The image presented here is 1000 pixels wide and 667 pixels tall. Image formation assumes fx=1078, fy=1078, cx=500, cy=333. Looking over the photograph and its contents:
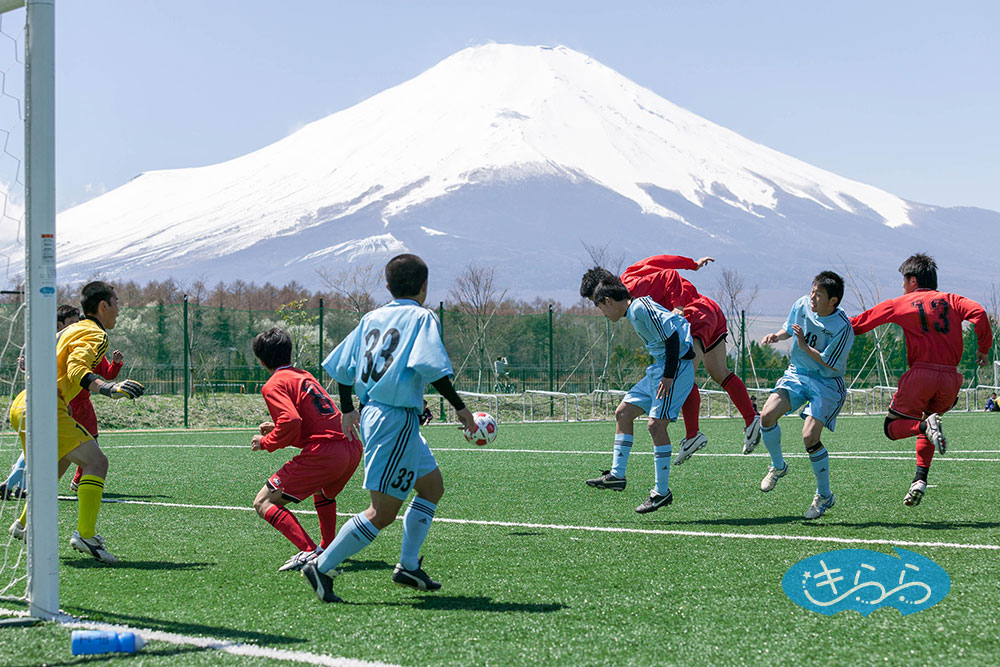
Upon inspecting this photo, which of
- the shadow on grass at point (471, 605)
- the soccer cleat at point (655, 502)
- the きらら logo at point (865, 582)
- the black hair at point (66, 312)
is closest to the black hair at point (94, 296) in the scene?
the black hair at point (66, 312)

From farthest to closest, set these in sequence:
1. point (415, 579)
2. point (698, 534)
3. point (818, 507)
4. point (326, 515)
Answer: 1. point (818, 507)
2. point (698, 534)
3. point (326, 515)
4. point (415, 579)

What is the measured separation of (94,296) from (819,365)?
4853 millimetres

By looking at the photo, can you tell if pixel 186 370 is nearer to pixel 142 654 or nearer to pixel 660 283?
pixel 660 283

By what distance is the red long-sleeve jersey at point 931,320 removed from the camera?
7.75 metres

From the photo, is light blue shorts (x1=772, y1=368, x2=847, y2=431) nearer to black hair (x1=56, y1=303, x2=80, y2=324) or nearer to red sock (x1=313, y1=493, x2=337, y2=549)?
red sock (x1=313, y1=493, x2=337, y2=549)

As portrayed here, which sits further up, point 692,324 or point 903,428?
point 692,324

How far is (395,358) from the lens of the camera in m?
4.80

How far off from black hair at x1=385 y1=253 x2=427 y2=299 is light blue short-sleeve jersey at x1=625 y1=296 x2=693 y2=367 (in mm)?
2922

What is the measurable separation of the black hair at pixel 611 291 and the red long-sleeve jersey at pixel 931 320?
5.54ft

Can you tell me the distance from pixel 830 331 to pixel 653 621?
152 inches

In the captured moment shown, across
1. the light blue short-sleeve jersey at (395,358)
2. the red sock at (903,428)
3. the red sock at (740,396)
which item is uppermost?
the light blue short-sleeve jersey at (395,358)

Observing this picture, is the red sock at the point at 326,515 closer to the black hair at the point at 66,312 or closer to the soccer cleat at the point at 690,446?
the black hair at the point at 66,312

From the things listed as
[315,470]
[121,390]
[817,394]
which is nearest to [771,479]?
[817,394]

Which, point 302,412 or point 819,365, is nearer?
point 302,412
